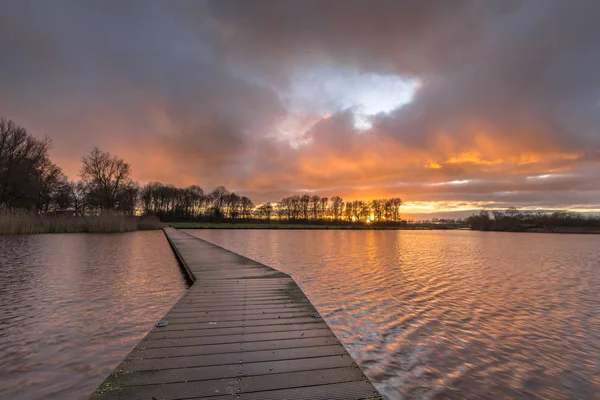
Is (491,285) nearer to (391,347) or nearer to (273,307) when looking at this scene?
(391,347)

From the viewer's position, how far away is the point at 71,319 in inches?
205

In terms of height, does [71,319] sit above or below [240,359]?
below

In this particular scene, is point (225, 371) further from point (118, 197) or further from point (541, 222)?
point (541, 222)

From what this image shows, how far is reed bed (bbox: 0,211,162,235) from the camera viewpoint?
2227 cm

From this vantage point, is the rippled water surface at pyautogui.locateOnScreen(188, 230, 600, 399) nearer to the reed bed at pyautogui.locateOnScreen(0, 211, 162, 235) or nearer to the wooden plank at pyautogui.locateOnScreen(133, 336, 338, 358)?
the wooden plank at pyautogui.locateOnScreen(133, 336, 338, 358)

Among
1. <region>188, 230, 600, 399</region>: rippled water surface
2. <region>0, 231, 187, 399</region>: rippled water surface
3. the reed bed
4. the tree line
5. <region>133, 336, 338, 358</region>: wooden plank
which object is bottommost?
<region>188, 230, 600, 399</region>: rippled water surface

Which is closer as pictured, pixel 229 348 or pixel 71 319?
pixel 229 348

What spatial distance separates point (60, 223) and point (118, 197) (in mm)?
18212

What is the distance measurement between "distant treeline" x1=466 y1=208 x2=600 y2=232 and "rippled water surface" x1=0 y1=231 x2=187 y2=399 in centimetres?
6477

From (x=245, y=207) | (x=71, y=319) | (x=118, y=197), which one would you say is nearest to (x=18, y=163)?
(x=118, y=197)

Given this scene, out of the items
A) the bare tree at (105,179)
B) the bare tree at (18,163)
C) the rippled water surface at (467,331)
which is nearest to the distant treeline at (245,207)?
the bare tree at (105,179)

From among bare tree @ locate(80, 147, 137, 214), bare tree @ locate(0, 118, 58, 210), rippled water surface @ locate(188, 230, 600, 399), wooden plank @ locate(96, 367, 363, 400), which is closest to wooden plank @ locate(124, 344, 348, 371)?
wooden plank @ locate(96, 367, 363, 400)

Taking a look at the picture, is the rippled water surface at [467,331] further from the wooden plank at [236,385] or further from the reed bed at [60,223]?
the reed bed at [60,223]

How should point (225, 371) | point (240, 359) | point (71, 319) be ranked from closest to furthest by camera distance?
point (225, 371) → point (240, 359) → point (71, 319)
